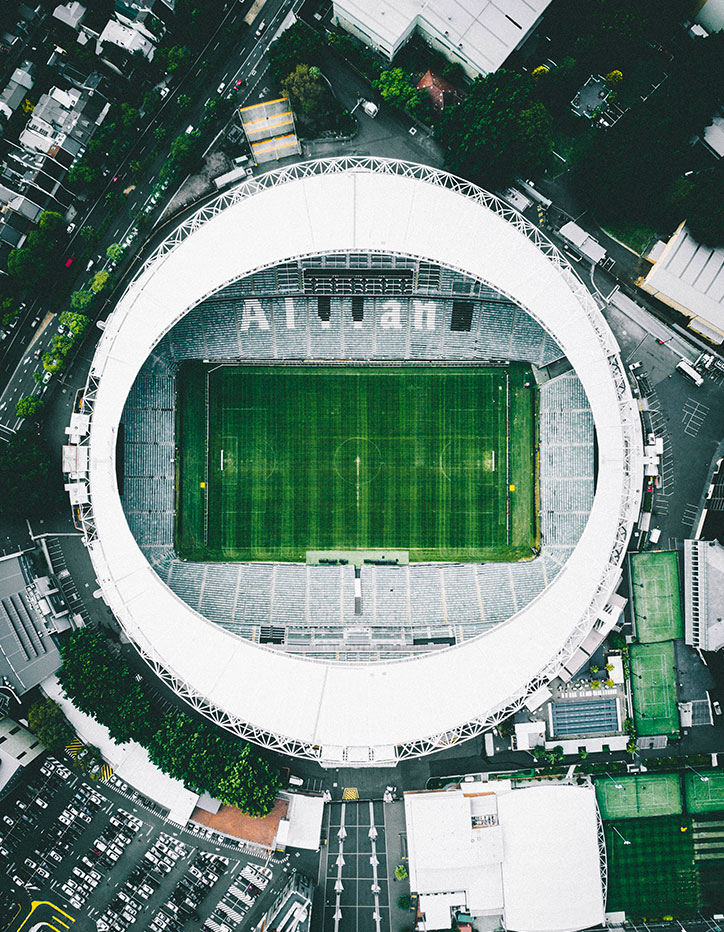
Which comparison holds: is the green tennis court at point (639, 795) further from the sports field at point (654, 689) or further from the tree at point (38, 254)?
the tree at point (38, 254)

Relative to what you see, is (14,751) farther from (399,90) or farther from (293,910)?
(399,90)

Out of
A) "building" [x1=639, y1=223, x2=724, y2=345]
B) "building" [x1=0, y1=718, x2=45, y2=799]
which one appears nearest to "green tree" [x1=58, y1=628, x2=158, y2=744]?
"building" [x1=0, y1=718, x2=45, y2=799]

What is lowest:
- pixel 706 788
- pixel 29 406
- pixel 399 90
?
pixel 706 788

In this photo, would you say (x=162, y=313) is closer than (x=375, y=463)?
Yes

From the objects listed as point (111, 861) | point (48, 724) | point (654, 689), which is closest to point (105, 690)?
point (48, 724)

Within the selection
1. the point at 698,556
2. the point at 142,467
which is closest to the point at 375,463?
the point at 142,467

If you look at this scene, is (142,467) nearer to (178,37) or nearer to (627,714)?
(178,37)
